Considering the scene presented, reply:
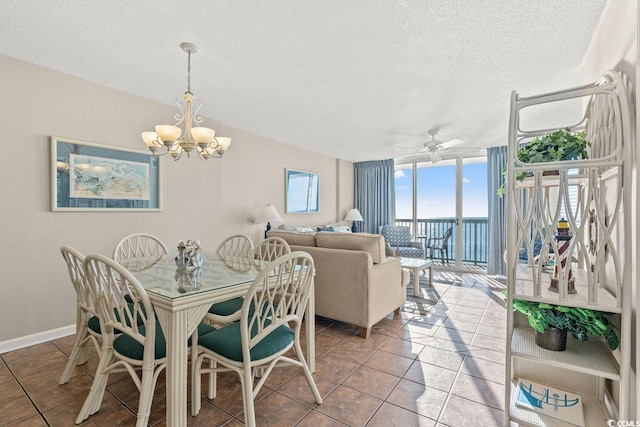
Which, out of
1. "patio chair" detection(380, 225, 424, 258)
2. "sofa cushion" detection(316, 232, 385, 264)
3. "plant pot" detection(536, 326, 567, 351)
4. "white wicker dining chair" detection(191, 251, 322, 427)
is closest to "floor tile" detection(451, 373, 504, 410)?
"plant pot" detection(536, 326, 567, 351)

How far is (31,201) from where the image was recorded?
8.40 feet

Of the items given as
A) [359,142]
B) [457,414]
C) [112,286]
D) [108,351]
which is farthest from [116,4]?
[359,142]

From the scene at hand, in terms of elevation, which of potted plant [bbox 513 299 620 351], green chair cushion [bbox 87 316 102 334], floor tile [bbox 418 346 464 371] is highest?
potted plant [bbox 513 299 620 351]

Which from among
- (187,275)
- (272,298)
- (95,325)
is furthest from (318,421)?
(95,325)

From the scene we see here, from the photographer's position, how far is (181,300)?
1.43m

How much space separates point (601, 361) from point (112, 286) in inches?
93.9

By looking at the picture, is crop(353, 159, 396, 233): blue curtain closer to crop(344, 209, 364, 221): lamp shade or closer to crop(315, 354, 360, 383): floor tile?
crop(344, 209, 364, 221): lamp shade

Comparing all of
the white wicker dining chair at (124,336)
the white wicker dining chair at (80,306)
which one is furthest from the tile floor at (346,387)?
A: the white wicker dining chair at (124,336)

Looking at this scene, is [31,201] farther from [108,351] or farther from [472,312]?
[472,312]

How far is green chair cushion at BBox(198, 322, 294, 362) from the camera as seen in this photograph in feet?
5.11

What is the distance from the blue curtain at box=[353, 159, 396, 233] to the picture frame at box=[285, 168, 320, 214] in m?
1.50

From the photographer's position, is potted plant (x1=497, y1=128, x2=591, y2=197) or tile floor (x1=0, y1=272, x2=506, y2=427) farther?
tile floor (x1=0, y1=272, x2=506, y2=427)

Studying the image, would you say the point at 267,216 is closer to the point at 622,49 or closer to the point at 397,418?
the point at 397,418

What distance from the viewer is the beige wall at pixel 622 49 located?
1229 mm
